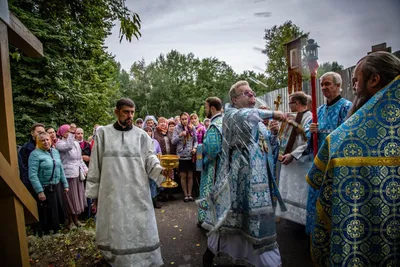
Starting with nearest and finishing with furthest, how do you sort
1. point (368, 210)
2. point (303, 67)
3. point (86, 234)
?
point (368, 210) → point (303, 67) → point (86, 234)

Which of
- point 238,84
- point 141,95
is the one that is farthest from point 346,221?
point 141,95

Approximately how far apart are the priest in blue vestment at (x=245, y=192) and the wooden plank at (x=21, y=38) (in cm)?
209

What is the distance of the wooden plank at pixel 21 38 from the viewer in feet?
7.16

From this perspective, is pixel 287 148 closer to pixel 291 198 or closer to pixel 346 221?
pixel 291 198

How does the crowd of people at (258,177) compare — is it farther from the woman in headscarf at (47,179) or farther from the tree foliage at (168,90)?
the tree foliage at (168,90)

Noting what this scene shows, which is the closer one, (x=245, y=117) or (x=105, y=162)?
(x=245, y=117)

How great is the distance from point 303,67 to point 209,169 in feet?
7.23

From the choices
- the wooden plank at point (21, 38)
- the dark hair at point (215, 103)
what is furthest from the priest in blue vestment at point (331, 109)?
the wooden plank at point (21, 38)

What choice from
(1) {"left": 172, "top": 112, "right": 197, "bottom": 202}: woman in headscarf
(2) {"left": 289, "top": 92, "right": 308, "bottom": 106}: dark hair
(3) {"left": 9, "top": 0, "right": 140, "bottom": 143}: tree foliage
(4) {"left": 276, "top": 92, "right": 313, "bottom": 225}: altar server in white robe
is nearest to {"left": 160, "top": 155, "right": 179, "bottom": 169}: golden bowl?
(4) {"left": 276, "top": 92, "right": 313, "bottom": 225}: altar server in white robe

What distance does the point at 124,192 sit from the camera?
3.15 metres

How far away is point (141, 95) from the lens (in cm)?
4194

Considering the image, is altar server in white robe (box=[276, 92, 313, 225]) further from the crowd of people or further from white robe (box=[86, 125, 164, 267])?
white robe (box=[86, 125, 164, 267])

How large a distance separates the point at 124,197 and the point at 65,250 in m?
1.79

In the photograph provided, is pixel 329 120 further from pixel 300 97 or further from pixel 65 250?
pixel 65 250
